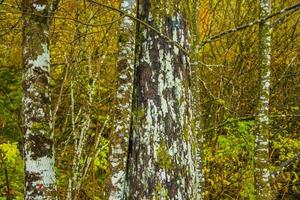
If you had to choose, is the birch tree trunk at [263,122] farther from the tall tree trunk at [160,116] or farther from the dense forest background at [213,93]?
the tall tree trunk at [160,116]

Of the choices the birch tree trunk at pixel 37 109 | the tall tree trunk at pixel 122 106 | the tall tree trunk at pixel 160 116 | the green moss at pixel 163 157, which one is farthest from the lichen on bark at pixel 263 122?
the green moss at pixel 163 157

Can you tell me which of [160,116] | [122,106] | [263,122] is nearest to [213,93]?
[263,122]

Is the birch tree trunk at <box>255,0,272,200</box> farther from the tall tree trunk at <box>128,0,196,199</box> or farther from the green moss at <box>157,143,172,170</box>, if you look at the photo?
the green moss at <box>157,143,172,170</box>

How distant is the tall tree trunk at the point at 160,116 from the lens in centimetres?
239

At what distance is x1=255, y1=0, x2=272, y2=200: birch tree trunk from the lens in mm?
5281

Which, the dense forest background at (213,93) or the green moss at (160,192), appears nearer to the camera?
the green moss at (160,192)

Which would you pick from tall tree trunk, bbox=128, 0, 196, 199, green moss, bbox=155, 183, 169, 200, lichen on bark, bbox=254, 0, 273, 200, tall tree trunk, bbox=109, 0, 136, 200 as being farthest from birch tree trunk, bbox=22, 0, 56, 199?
lichen on bark, bbox=254, 0, 273, 200

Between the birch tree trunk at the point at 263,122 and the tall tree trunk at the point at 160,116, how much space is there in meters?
3.04

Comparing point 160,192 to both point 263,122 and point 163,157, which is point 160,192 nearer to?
point 163,157

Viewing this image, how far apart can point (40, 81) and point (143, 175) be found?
209 centimetres

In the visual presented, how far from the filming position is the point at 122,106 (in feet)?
11.1

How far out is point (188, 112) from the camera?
2520 mm

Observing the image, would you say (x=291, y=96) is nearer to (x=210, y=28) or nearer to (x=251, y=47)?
(x=251, y=47)

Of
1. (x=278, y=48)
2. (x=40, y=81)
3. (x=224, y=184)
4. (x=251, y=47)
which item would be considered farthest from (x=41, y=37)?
(x=278, y=48)
